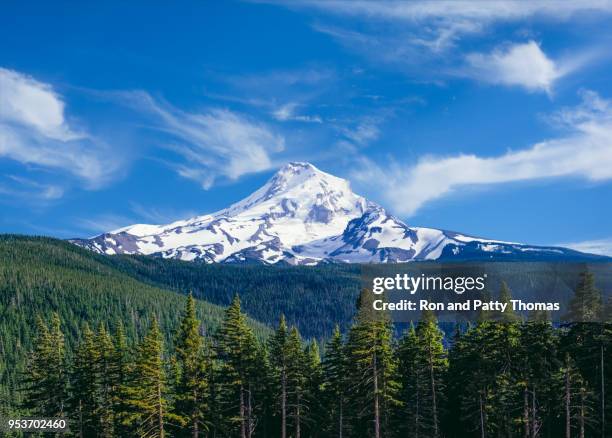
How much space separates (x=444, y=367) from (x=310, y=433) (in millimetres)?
13372

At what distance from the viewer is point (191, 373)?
5706 centimetres

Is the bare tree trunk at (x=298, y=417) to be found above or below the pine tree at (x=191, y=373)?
below

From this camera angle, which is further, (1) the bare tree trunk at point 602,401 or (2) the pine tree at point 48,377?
(2) the pine tree at point 48,377

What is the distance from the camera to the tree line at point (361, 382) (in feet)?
177

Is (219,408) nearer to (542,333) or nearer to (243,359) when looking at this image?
(243,359)

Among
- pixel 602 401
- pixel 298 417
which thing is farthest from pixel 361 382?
pixel 602 401

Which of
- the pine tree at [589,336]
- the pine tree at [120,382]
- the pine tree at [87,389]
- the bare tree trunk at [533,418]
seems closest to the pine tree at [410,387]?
the bare tree trunk at [533,418]

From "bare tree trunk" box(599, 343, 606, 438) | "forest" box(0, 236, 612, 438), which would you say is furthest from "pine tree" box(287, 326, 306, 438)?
"bare tree trunk" box(599, 343, 606, 438)

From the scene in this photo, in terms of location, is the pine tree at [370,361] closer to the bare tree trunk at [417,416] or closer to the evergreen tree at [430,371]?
the bare tree trunk at [417,416]

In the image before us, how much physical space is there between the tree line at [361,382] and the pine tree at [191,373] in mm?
103

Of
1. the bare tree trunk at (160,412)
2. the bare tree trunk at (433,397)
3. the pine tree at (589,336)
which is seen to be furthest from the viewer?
the bare tree trunk at (433,397)

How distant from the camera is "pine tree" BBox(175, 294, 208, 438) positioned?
5684cm

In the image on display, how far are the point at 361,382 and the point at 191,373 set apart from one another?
13.1 metres

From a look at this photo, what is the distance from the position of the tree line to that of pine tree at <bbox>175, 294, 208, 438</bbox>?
10 centimetres
